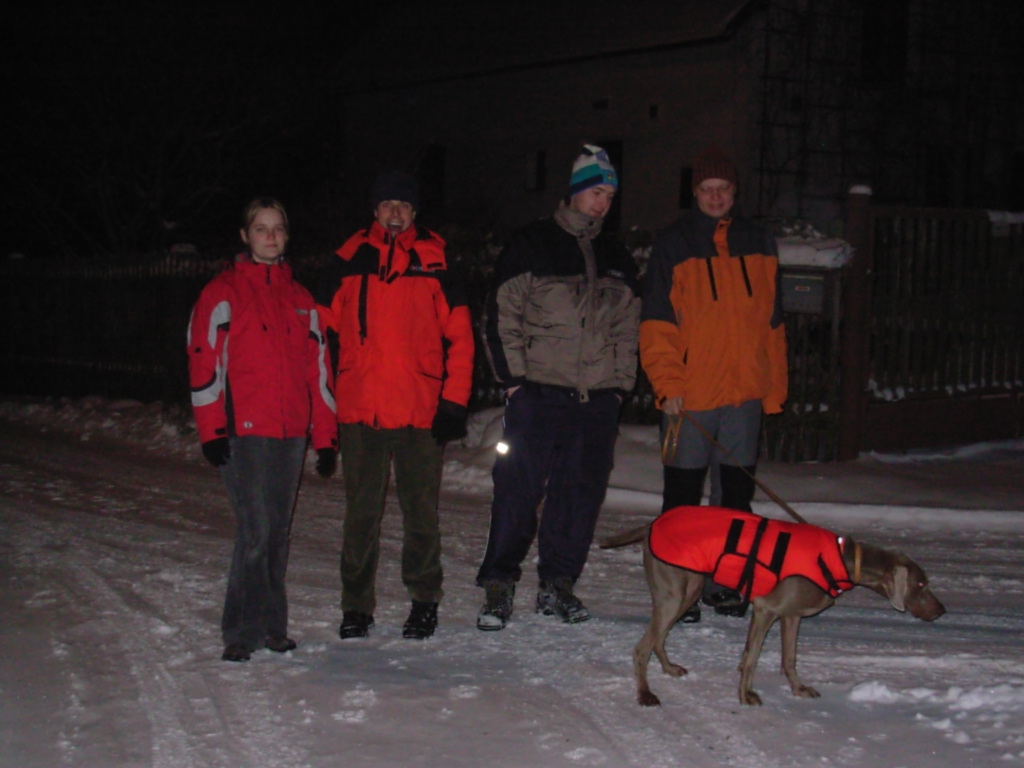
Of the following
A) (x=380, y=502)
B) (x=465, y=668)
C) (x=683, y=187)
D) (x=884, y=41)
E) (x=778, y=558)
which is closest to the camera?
(x=778, y=558)

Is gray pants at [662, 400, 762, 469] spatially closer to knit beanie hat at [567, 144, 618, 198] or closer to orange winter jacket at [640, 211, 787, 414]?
orange winter jacket at [640, 211, 787, 414]

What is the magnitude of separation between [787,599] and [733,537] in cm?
31

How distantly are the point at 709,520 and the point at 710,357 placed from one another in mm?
1201

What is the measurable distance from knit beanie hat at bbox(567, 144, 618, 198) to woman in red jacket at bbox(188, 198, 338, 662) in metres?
1.39

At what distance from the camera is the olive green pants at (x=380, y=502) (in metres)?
5.13

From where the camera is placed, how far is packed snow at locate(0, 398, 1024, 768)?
3.89 metres

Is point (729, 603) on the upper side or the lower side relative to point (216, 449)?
lower

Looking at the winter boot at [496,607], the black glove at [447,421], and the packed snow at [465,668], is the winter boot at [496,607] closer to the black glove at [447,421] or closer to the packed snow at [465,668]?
the packed snow at [465,668]

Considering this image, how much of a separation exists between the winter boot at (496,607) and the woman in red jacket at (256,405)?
89cm

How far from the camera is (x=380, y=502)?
517cm

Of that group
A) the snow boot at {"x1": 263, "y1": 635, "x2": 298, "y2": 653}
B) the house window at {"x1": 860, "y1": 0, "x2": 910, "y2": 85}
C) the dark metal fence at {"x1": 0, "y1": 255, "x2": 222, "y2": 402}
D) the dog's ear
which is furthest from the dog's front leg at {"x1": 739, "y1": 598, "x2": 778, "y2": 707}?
the house window at {"x1": 860, "y1": 0, "x2": 910, "y2": 85}

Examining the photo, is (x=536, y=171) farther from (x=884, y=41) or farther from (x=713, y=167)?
(x=713, y=167)

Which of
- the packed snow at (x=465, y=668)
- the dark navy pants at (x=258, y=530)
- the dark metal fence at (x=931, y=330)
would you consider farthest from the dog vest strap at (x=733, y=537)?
the dark metal fence at (x=931, y=330)

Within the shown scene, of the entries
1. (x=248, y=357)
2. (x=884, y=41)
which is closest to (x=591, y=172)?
(x=248, y=357)
